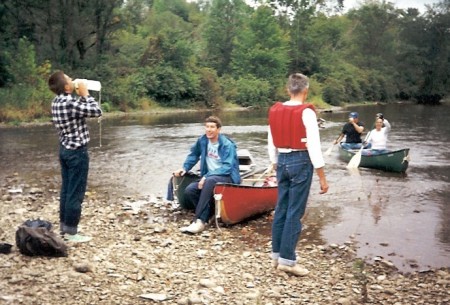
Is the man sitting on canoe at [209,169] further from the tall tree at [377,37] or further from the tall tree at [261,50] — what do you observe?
the tall tree at [377,37]

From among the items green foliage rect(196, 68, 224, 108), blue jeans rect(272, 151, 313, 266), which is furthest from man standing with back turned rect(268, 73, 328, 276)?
green foliage rect(196, 68, 224, 108)

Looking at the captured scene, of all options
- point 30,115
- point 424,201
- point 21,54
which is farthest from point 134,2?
point 424,201

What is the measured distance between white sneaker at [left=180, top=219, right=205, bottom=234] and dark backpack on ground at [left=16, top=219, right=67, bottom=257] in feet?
6.33

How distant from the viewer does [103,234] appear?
6.57 m

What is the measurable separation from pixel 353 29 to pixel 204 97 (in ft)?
105

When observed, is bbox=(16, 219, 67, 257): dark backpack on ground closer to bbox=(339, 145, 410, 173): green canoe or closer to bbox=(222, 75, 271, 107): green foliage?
bbox=(339, 145, 410, 173): green canoe

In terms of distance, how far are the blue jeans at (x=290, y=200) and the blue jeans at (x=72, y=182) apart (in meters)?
2.06

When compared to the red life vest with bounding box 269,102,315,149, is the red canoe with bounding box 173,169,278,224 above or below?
below

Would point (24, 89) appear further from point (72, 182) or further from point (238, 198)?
point (72, 182)

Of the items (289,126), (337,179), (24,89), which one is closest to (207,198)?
(289,126)

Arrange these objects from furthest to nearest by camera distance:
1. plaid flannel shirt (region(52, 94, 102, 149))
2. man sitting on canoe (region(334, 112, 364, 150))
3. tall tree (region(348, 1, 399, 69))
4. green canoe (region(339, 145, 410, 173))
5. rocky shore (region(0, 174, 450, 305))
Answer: tall tree (region(348, 1, 399, 69)) → man sitting on canoe (region(334, 112, 364, 150)) → green canoe (region(339, 145, 410, 173)) → plaid flannel shirt (region(52, 94, 102, 149)) → rocky shore (region(0, 174, 450, 305))

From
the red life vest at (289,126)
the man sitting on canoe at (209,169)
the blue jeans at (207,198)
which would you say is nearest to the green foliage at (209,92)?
the man sitting on canoe at (209,169)

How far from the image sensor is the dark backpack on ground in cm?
517

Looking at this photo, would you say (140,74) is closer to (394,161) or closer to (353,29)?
(394,161)
